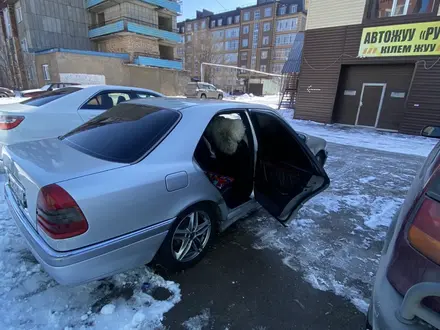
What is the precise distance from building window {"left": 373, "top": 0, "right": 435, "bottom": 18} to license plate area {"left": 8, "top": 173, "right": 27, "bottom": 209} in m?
12.4

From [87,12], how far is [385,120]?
1290 inches

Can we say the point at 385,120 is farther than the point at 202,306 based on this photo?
Yes

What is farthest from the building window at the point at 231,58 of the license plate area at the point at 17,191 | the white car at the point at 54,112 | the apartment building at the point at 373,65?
the license plate area at the point at 17,191

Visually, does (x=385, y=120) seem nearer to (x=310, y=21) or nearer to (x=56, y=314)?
(x=310, y=21)

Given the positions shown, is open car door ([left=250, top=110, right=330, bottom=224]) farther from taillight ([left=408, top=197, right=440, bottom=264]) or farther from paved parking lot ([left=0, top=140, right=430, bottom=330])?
taillight ([left=408, top=197, right=440, bottom=264])

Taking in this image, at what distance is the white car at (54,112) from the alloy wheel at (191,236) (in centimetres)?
317

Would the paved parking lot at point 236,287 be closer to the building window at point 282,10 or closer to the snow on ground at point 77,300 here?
the snow on ground at point 77,300

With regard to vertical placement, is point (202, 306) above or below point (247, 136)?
below

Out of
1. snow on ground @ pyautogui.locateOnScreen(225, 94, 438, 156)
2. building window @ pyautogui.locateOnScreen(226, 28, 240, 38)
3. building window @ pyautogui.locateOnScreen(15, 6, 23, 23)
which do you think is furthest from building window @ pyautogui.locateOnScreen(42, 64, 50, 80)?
building window @ pyautogui.locateOnScreen(226, 28, 240, 38)

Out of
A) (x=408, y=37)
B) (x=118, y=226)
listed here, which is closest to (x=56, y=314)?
(x=118, y=226)

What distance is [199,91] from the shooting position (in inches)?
979

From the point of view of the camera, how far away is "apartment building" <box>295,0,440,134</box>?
9.01 m

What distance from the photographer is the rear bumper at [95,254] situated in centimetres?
154

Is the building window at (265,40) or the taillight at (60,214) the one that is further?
the building window at (265,40)
